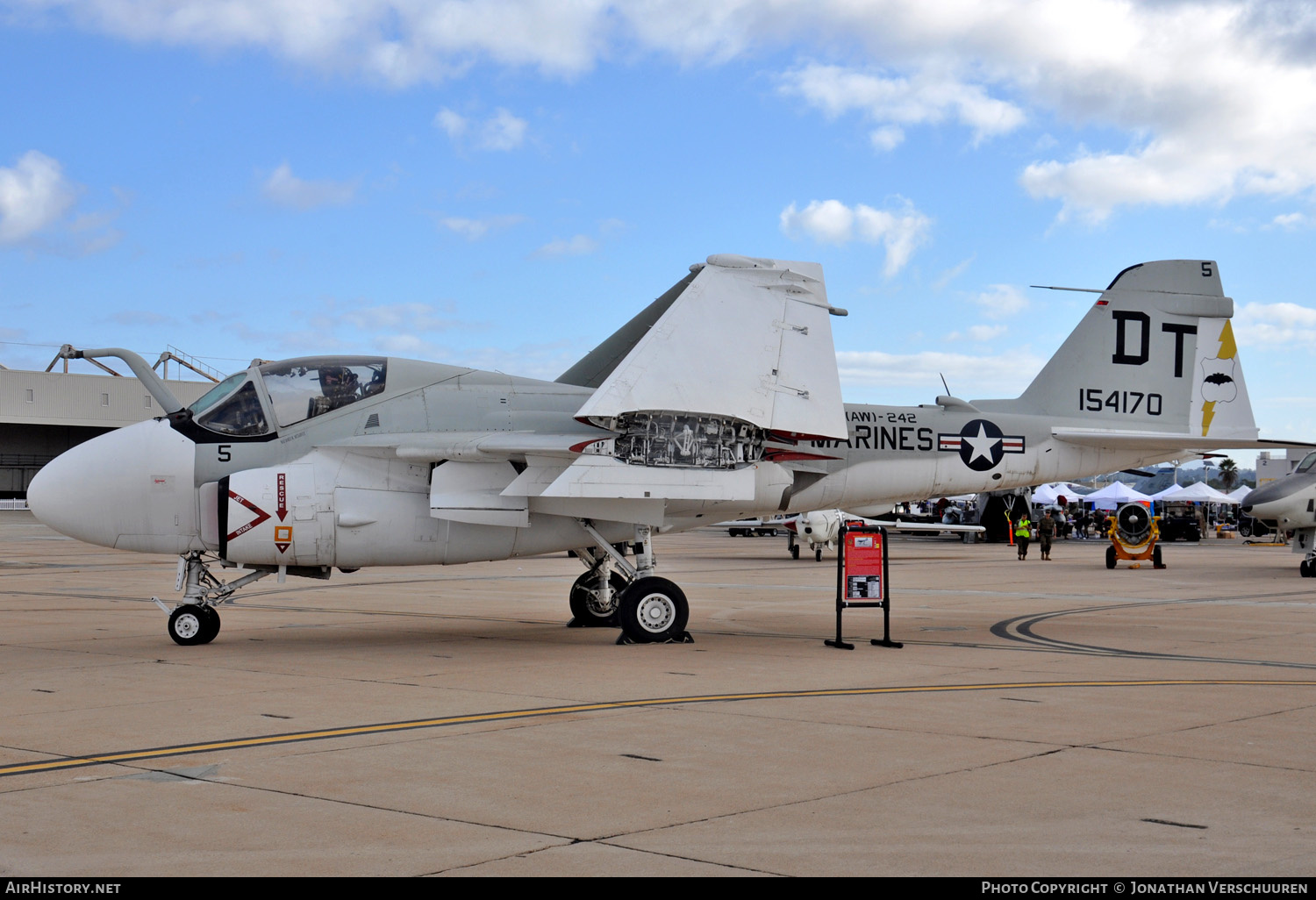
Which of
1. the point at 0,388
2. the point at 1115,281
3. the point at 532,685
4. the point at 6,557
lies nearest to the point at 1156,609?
the point at 1115,281

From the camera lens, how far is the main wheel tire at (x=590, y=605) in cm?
1490

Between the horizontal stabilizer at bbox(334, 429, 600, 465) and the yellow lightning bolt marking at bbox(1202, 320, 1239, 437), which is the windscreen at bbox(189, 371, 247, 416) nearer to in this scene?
the horizontal stabilizer at bbox(334, 429, 600, 465)

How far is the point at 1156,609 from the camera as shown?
17438 mm

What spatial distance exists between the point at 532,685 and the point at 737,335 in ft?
15.5

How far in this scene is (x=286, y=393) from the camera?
12633 millimetres

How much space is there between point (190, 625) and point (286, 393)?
8.85 ft

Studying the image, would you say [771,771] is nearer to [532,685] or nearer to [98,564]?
[532,685]

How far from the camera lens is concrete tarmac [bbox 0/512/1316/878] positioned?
4691mm

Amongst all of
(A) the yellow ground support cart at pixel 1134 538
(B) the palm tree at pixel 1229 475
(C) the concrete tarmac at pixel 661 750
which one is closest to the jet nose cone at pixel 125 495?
(C) the concrete tarmac at pixel 661 750

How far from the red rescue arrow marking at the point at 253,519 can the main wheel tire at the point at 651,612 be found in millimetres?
3920

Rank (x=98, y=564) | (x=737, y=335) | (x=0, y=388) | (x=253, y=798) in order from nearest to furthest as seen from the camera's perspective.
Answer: (x=253, y=798) → (x=737, y=335) → (x=98, y=564) → (x=0, y=388)

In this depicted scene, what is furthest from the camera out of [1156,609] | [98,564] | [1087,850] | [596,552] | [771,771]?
[98,564]

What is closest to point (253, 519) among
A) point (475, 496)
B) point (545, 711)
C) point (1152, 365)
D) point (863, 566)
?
point (475, 496)

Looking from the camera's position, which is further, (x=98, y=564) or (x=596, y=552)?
(x=98, y=564)
